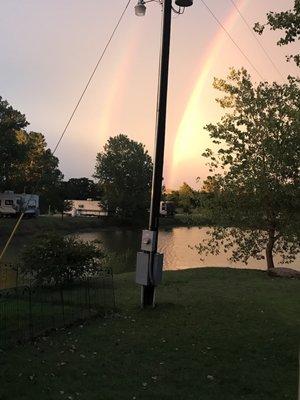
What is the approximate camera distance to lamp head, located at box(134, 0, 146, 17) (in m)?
11.5

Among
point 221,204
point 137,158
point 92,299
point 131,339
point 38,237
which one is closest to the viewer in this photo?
point 131,339

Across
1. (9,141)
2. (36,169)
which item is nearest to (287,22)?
(9,141)

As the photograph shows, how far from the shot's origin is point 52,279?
13.1 m

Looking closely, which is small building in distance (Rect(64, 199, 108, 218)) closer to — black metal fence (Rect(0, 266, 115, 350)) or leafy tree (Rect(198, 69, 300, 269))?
leafy tree (Rect(198, 69, 300, 269))

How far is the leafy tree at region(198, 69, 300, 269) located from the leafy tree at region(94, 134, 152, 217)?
6145 cm

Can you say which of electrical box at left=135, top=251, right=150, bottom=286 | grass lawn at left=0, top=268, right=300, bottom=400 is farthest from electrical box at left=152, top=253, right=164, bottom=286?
grass lawn at left=0, top=268, right=300, bottom=400

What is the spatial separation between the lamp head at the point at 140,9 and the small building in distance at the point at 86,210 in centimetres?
6823

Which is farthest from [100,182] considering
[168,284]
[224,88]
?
[168,284]

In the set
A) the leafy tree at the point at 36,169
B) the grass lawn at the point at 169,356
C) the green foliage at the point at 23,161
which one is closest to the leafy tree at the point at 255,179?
the grass lawn at the point at 169,356

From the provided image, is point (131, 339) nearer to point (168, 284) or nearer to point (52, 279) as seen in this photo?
point (52, 279)

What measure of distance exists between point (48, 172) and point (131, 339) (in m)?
61.4

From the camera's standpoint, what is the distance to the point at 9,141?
52.0 metres

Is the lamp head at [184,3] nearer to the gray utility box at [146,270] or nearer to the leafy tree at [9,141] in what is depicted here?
the gray utility box at [146,270]

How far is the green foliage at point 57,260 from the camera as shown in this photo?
1282 centimetres
